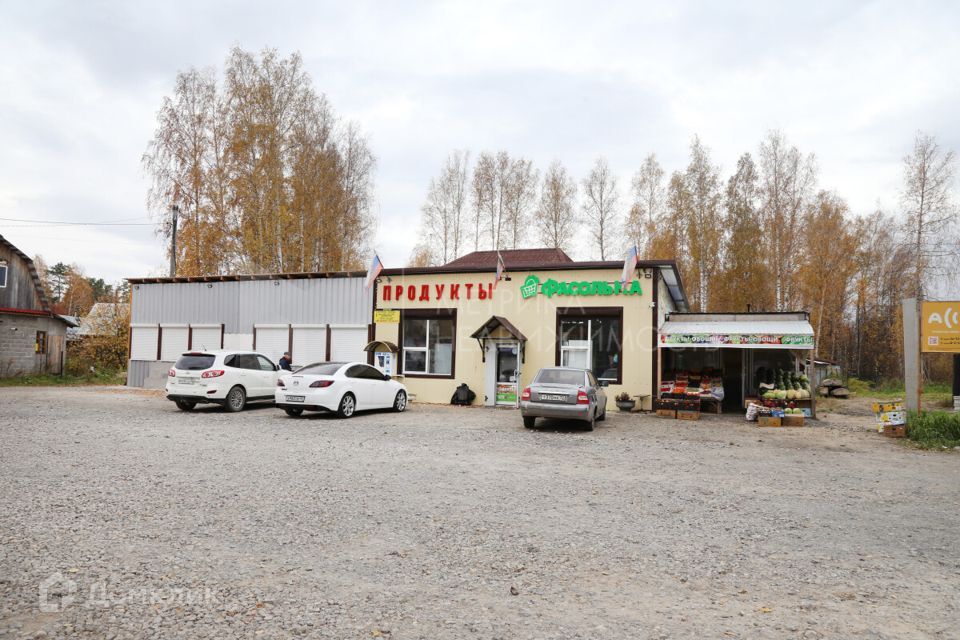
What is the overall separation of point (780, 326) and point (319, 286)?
624 inches

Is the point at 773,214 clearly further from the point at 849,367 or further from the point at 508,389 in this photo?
the point at 508,389

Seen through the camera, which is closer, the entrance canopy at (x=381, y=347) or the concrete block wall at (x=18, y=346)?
the entrance canopy at (x=381, y=347)

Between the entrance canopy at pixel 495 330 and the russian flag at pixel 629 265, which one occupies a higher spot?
the russian flag at pixel 629 265

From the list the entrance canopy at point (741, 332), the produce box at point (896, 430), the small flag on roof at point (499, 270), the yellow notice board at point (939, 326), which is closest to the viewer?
the produce box at point (896, 430)

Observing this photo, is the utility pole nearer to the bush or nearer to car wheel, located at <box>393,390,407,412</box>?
car wheel, located at <box>393,390,407,412</box>

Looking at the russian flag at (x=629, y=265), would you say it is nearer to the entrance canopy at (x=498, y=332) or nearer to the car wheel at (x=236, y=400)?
the entrance canopy at (x=498, y=332)

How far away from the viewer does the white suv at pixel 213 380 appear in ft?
53.0

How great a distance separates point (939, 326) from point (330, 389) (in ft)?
48.3

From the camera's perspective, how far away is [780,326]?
733 inches

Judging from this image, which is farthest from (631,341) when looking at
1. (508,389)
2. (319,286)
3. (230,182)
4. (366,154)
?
(366,154)

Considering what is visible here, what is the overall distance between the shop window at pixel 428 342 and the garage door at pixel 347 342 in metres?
1.67

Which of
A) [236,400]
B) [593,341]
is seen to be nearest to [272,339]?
[236,400]

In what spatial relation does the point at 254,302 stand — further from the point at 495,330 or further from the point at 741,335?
the point at 741,335

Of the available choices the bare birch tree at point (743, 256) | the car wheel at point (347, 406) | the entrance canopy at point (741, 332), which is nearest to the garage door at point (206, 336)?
the car wheel at point (347, 406)
